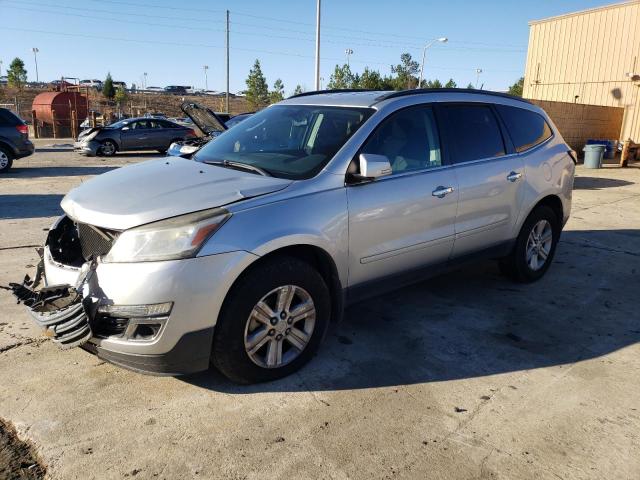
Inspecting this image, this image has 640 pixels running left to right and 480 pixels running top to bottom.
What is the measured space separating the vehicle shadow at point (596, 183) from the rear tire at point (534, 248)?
7785 mm

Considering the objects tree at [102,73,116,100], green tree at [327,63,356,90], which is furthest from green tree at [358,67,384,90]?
tree at [102,73,116,100]

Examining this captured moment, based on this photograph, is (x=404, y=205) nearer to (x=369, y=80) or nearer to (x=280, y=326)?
(x=280, y=326)

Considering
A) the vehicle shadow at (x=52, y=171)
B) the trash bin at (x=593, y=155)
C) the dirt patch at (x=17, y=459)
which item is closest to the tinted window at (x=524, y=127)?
the dirt patch at (x=17, y=459)

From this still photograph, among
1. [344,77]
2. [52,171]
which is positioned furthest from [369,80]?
[52,171]

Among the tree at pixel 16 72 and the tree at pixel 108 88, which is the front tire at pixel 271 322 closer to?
the tree at pixel 108 88

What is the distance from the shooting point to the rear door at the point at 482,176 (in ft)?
13.8

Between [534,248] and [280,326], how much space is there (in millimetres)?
3139

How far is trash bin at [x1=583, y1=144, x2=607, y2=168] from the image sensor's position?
53.4 ft

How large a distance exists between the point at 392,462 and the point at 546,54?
24.8 m

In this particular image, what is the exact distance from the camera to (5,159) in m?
13.4

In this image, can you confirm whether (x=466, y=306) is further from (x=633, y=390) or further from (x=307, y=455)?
(x=307, y=455)

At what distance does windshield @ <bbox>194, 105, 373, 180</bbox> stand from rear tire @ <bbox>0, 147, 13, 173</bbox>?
11539mm

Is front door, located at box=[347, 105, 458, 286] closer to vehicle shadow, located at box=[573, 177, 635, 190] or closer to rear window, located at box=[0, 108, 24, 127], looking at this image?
vehicle shadow, located at box=[573, 177, 635, 190]

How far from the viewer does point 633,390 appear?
10.7 ft
